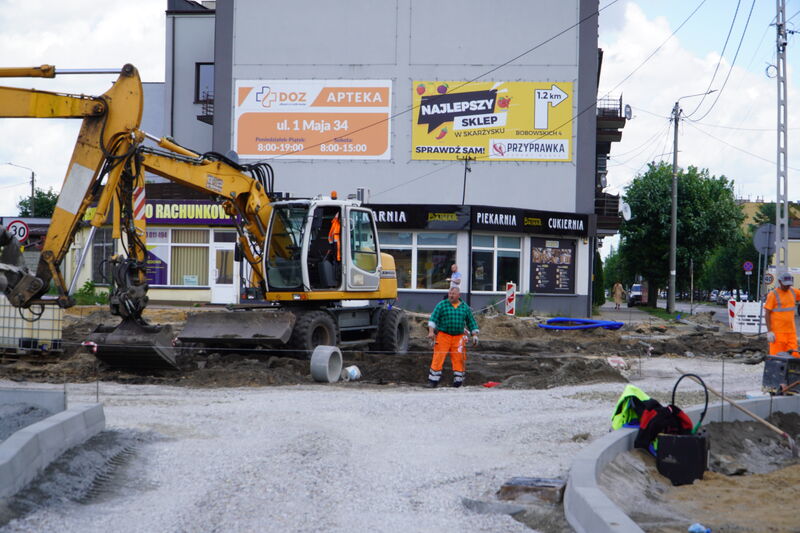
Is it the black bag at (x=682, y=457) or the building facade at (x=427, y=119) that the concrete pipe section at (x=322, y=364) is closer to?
the black bag at (x=682, y=457)

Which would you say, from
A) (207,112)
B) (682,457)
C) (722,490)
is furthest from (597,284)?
(722,490)

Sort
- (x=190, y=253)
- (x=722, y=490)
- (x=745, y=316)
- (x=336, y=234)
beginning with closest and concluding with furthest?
(x=722, y=490)
(x=336, y=234)
(x=745, y=316)
(x=190, y=253)

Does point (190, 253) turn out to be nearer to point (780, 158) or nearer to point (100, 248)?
point (100, 248)

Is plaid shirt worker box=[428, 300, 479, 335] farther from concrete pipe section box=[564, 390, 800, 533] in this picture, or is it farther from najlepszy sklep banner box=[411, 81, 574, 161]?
najlepszy sklep banner box=[411, 81, 574, 161]

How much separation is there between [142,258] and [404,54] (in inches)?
916

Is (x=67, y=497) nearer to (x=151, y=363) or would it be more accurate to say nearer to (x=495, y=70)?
(x=151, y=363)

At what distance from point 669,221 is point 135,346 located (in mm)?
47135

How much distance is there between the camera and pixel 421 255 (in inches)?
1339

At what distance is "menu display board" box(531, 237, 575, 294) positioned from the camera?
35062 millimetres

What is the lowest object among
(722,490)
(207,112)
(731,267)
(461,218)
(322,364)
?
(722,490)

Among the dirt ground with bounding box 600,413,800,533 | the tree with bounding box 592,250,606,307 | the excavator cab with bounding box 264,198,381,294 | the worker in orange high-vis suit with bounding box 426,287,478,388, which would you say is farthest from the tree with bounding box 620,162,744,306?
the dirt ground with bounding box 600,413,800,533

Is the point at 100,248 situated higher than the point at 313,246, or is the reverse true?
the point at 100,248

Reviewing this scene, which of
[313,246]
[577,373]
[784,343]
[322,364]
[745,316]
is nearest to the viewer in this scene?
[322,364]

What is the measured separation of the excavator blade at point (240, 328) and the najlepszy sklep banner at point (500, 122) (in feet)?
68.4
